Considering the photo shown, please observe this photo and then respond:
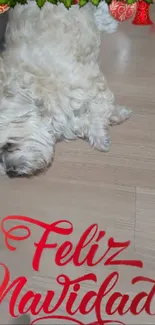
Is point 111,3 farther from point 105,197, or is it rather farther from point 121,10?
point 105,197

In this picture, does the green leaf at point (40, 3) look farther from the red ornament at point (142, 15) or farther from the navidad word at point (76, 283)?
the navidad word at point (76, 283)

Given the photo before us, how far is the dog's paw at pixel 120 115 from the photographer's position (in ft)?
5.06

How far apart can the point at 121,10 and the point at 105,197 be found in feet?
2.99

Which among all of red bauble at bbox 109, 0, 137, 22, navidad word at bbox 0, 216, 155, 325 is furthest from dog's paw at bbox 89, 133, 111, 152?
red bauble at bbox 109, 0, 137, 22

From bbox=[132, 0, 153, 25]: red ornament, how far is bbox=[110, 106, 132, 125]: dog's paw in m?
0.55

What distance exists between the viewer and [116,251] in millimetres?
1257

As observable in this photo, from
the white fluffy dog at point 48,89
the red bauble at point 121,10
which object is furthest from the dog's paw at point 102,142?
the red bauble at point 121,10

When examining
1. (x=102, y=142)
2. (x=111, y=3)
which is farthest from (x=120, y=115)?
(x=111, y=3)

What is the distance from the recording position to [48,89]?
1372mm

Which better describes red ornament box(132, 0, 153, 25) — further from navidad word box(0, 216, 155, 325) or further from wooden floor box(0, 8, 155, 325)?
navidad word box(0, 216, 155, 325)

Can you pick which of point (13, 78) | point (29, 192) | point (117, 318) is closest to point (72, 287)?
point (117, 318)

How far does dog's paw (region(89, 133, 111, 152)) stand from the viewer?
4.90 feet

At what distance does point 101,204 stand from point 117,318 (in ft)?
1.20

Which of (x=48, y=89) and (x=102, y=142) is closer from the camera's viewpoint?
(x=48, y=89)
